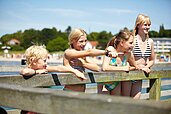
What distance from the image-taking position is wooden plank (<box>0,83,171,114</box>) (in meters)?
1.01

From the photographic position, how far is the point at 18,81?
2.00m

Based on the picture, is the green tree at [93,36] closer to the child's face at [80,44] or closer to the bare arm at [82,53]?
the child's face at [80,44]

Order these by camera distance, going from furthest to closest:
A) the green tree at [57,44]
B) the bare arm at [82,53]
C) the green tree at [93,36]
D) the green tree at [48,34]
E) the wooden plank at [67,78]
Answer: the green tree at [93,36]
the green tree at [48,34]
the green tree at [57,44]
the bare arm at [82,53]
the wooden plank at [67,78]

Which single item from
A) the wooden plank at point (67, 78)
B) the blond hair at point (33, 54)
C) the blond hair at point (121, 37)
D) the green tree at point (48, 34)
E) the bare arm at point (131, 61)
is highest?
the green tree at point (48, 34)

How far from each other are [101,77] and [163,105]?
175cm

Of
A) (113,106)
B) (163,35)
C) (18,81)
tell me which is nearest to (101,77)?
(18,81)

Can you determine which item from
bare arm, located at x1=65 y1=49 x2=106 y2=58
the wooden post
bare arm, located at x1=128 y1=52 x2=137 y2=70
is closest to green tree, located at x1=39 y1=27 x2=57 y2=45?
the wooden post

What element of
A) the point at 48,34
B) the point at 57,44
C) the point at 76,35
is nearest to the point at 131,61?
the point at 76,35

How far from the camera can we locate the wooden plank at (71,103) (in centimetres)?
101

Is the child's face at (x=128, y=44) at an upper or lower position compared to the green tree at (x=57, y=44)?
lower

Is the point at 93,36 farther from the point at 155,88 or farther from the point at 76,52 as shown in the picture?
the point at 76,52

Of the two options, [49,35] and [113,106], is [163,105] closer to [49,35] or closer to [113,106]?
[113,106]

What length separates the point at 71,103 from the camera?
114 centimetres

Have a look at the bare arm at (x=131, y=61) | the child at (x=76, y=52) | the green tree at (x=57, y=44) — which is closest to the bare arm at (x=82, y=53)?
the child at (x=76, y=52)
